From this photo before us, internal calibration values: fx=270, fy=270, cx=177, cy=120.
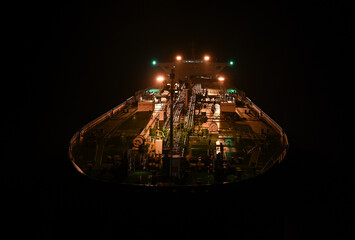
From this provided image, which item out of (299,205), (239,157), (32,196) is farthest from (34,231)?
(299,205)

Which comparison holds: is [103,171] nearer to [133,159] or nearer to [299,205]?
[133,159]

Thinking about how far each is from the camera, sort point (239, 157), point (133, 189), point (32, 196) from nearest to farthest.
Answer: point (133, 189), point (239, 157), point (32, 196)

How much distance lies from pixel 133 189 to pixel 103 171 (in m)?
1.08

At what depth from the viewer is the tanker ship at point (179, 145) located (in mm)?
6305

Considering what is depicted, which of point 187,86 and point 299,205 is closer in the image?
point 299,205

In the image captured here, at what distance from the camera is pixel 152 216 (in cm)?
579

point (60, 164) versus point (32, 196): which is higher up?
point (60, 164)

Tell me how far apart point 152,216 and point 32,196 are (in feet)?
14.4

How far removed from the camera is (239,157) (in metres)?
7.39

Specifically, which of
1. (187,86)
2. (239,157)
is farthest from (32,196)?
(187,86)

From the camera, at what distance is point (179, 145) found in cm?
717

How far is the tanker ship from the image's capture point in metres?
6.30

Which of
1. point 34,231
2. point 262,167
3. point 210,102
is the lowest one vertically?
point 34,231

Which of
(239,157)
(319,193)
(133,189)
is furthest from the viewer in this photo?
(319,193)
